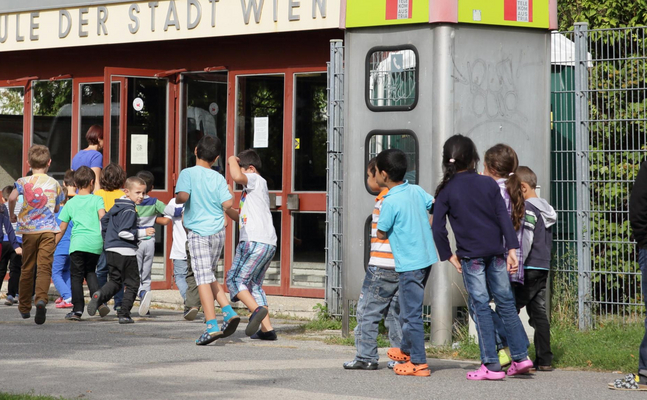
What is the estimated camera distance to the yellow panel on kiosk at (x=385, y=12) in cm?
842

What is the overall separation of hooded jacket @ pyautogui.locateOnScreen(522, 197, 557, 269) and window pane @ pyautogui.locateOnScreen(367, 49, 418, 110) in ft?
5.46

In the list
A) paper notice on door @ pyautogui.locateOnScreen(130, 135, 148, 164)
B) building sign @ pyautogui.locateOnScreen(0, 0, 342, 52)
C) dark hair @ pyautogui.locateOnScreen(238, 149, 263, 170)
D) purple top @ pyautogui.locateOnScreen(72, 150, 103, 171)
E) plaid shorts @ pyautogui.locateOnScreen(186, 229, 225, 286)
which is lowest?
plaid shorts @ pyautogui.locateOnScreen(186, 229, 225, 286)

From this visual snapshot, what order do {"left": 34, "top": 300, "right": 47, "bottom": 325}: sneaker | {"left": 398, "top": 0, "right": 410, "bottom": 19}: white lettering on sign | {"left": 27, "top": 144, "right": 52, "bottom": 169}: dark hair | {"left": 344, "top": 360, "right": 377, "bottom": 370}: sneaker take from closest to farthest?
{"left": 344, "top": 360, "right": 377, "bottom": 370}: sneaker, {"left": 398, "top": 0, "right": 410, "bottom": 19}: white lettering on sign, {"left": 34, "top": 300, "right": 47, "bottom": 325}: sneaker, {"left": 27, "top": 144, "right": 52, "bottom": 169}: dark hair

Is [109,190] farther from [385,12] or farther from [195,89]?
[385,12]

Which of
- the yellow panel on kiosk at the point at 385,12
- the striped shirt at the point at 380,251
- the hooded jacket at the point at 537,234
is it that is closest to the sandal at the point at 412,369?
the striped shirt at the point at 380,251

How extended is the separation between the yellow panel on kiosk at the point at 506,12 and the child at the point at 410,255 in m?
1.96

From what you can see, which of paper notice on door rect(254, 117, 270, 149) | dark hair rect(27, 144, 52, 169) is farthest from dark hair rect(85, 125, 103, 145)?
dark hair rect(27, 144, 52, 169)

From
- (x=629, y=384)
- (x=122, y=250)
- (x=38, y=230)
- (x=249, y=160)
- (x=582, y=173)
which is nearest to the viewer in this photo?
(x=629, y=384)

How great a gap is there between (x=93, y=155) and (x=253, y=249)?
4.37 m

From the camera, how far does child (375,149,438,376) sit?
701 cm

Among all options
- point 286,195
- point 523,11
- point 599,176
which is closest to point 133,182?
point 286,195

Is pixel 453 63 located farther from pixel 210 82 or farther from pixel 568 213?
pixel 210 82

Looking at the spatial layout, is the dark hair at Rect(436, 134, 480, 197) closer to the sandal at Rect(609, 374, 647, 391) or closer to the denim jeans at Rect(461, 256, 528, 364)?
the denim jeans at Rect(461, 256, 528, 364)

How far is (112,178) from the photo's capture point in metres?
10.9
